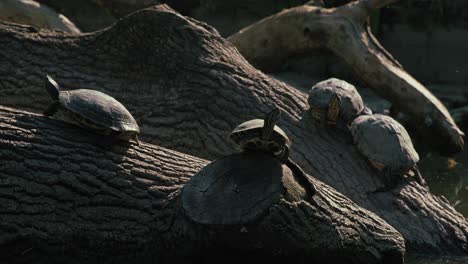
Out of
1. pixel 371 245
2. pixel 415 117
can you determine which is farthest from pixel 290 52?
pixel 371 245

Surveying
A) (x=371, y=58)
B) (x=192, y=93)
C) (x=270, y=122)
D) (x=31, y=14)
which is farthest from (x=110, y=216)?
(x=31, y=14)

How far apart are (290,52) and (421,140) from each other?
1799mm

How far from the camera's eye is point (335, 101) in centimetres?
594

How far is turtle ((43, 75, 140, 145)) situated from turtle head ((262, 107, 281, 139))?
2.62 feet

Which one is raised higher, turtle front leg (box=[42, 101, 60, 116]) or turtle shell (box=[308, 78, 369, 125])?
turtle front leg (box=[42, 101, 60, 116])

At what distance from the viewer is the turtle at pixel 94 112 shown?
4.16m

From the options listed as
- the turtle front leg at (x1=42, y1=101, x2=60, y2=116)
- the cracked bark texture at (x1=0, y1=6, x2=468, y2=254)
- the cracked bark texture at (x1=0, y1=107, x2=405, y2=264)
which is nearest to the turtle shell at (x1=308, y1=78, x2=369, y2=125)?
the cracked bark texture at (x1=0, y1=6, x2=468, y2=254)

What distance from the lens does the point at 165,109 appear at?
5855mm

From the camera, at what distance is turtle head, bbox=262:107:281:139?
12.4 feet

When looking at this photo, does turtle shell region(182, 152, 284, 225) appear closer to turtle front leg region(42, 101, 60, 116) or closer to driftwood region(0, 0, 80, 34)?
turtle front leg region(42, 101, 60, 116)

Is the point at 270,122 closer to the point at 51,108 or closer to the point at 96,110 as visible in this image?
the point at 96,110

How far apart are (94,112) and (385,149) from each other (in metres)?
2.51

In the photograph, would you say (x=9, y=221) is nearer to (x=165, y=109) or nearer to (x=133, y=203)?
(x=133, y=203)

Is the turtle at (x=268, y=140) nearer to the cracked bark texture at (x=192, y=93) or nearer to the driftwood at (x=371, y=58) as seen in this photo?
the cracked bark texture at (x=192, y=93)
